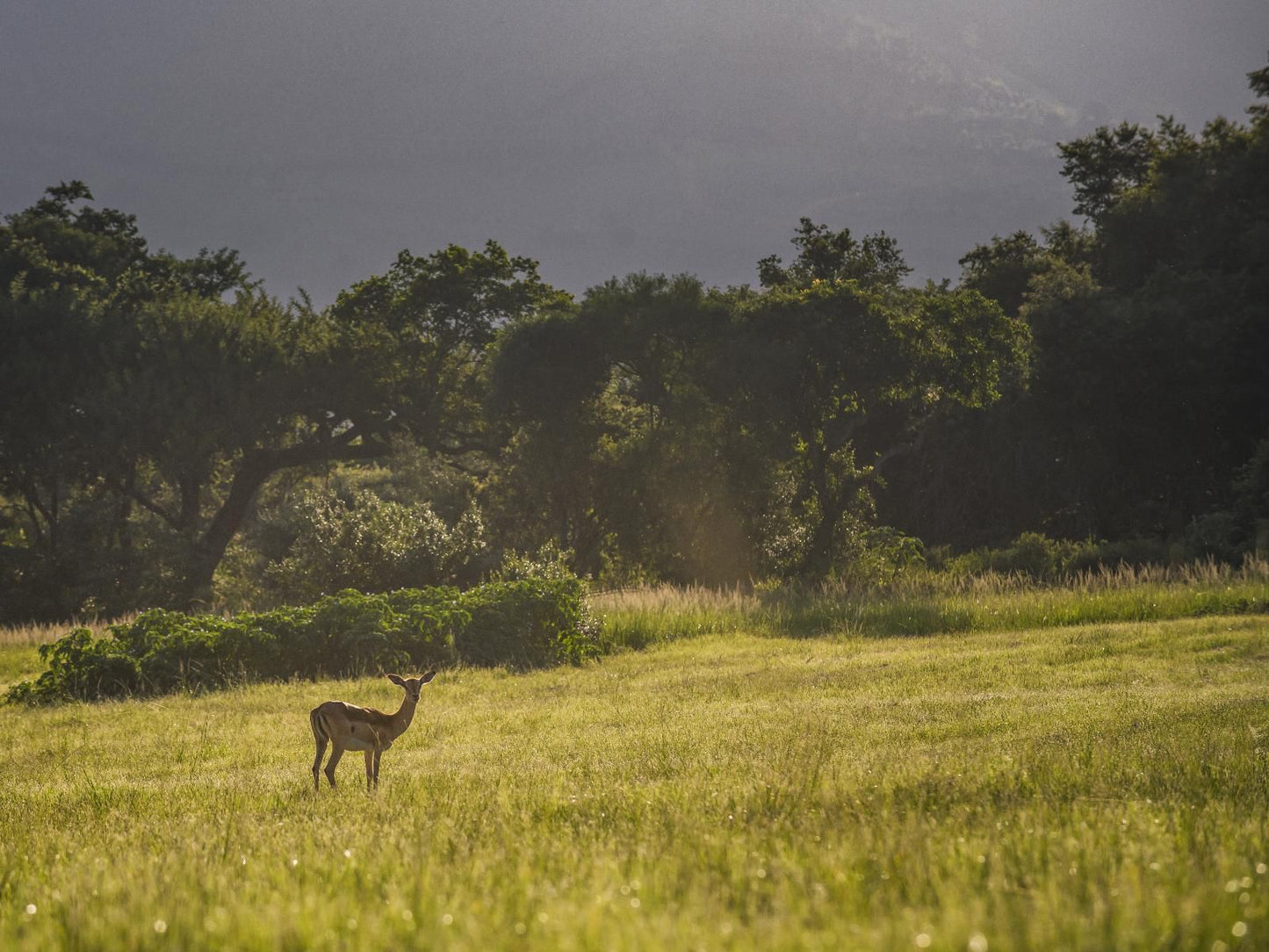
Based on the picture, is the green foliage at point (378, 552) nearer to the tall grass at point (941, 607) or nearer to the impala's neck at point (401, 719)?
the tall grass at point (941, 607)

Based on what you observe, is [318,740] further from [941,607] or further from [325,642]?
[941,607]

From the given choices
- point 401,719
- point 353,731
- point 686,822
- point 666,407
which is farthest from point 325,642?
point 666,407

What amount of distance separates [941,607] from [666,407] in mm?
15761

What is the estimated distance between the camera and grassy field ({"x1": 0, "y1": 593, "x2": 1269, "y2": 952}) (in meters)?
3.51

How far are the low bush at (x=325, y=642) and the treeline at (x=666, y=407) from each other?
27.9 feet

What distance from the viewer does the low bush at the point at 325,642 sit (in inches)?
669

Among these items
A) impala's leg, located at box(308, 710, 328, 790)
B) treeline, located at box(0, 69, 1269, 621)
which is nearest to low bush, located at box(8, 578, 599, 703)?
treeline, located at box(0, 69, 1269, 621)

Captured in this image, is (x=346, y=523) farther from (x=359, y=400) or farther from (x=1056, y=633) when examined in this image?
(x=1056, y=633)

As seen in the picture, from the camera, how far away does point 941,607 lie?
21.9m

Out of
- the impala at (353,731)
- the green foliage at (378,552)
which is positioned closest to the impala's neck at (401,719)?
the impala at (353,731)

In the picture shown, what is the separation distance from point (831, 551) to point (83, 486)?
27921mm

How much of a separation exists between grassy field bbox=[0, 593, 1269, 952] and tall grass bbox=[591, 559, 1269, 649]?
6.75 meters

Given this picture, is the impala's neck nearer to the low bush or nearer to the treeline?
the low bush

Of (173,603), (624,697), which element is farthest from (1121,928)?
(173,603)
